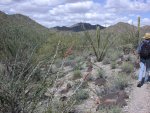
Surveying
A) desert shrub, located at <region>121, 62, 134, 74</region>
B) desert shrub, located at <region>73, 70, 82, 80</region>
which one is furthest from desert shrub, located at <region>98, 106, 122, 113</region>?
desert shrub, located at <region>73, 70, 82, 80</region>

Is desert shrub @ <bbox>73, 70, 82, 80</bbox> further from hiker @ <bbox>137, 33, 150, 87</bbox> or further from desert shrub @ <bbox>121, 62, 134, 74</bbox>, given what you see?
hiker @ <bbox>137, 33, 150, 87</bbox>

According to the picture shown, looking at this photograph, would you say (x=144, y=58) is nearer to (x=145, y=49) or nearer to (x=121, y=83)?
(x=145, y=49)

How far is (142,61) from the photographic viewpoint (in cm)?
1529

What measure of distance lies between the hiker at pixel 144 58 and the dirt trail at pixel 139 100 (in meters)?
0.33

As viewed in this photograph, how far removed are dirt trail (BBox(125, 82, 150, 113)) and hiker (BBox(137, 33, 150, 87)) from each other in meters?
0.33

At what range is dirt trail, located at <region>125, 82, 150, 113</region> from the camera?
1270 centimetres

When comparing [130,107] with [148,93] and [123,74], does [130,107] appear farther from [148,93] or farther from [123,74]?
[123,74]

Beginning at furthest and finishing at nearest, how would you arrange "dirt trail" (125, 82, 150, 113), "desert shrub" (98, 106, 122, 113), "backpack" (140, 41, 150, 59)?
"backpack" (140, 41, 150, 59) → "dirt trail" (125, 82, 150, 113) → "desert shrub" (98, 106, 122, 113)

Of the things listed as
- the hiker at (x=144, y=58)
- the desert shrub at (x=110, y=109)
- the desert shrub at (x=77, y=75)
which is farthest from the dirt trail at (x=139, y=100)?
the desert shrub at (x=77, y=75)

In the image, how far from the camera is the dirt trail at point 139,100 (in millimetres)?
12703

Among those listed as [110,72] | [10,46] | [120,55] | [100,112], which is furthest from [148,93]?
[120,55]

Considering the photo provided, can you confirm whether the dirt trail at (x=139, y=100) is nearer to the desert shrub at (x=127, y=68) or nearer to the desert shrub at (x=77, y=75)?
the desert shrub at (x=127, y=68)

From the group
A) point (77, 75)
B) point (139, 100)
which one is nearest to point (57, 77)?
point (139, 100)

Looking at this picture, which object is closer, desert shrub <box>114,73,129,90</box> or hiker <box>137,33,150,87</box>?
hiker <box>137,33,150,87</box>
